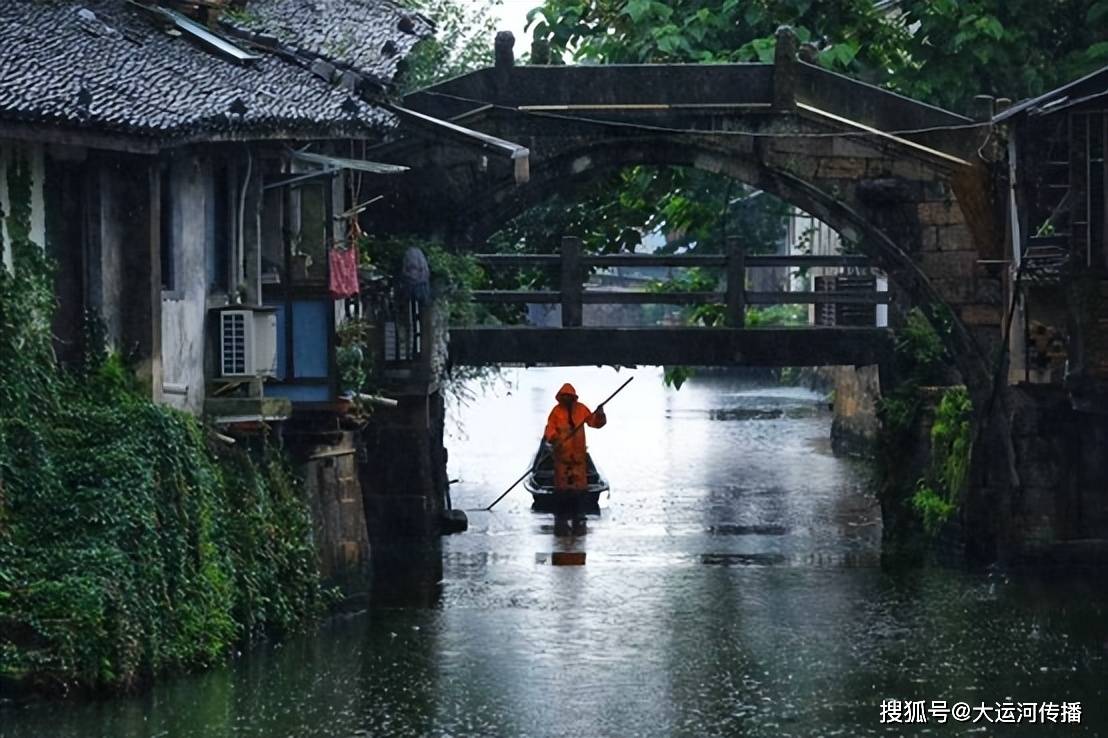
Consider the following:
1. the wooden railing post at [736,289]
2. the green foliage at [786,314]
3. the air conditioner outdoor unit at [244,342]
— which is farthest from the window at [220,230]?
the green foliage at [786,314]

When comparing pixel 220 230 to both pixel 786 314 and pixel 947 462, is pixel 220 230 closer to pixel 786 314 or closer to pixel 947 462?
pixel 947 462

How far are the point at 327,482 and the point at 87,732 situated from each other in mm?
7244

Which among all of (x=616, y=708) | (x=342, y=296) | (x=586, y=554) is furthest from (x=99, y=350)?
(x=586, y=554)

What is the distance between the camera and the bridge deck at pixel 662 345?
106 ft

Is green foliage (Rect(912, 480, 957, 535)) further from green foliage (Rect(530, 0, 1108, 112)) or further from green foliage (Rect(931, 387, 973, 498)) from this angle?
green foliage (Rect(530, 0, 1108, 112))

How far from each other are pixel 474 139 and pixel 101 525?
9.51m

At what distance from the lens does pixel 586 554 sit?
102 ft

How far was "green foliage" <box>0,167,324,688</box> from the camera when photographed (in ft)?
62.2

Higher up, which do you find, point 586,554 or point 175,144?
point 175,144

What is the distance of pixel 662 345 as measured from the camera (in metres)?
32.5

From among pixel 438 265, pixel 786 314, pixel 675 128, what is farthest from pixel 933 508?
pixel 786 314

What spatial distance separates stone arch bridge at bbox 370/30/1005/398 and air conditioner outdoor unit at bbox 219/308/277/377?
25.4ft

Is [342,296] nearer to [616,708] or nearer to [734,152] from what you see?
[616,708]

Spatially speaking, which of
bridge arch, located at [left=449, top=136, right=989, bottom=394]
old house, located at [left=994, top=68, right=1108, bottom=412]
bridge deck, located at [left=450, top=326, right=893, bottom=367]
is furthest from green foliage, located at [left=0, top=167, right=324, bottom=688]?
bridge deck, located at [left=450, top=326, right=893, bottom=367]
